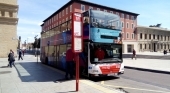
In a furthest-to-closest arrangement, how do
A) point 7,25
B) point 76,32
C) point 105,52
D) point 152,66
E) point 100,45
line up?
1. point 7,25
2. point 152,66
3. point 105,52
4. point 100,45
5. point 76,32

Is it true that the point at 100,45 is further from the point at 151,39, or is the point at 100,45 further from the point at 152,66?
the point at 151,39

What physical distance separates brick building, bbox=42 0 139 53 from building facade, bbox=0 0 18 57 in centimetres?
2296

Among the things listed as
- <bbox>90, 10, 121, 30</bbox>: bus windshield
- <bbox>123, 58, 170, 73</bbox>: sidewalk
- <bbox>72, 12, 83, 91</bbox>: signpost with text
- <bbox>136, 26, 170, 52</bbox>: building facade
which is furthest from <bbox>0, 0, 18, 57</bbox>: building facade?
<bbox>136, 26, 170, 52</bbox>: building facade

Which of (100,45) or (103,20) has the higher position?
(103,20)

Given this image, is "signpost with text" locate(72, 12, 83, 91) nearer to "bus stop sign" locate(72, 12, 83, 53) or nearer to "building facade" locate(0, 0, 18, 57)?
"bus stop sign" locate(72, 12, 83, 53)

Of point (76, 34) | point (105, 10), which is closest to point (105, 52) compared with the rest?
point (76, 34)

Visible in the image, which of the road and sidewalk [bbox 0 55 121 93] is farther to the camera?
the road

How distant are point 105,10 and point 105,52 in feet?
180

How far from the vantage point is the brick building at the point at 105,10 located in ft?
190

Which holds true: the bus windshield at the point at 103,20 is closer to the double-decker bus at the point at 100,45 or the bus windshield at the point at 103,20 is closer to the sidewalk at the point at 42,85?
the double-decker bus at the point at 100,45

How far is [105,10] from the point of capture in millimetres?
63812

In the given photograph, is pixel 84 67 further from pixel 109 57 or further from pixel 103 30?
pixel 103 30

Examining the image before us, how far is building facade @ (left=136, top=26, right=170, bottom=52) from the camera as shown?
76938mm

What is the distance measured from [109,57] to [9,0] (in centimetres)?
3159
